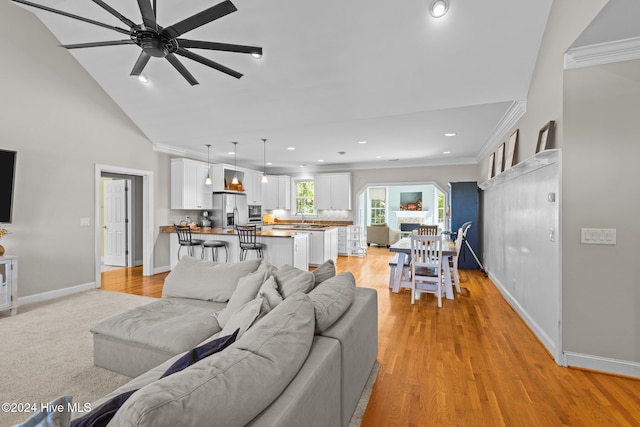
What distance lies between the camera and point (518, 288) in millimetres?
3771

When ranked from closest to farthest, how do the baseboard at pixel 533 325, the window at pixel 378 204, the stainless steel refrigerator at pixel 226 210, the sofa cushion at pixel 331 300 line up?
the sofa cushion at pixel 331 300 < the baseboard at pixel 533 325 < the stainless steel refrigerator at pixel 226 210 < the window at pixel 378 204

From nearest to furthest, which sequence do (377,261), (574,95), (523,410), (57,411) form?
(57,411)
(523,410)
(574,95)
(377,261)

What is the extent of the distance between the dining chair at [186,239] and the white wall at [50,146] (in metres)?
1.37

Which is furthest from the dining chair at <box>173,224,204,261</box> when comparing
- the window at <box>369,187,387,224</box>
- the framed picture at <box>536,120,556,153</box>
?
the window at <box>369,187,387,224</box>

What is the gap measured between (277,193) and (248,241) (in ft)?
13.5

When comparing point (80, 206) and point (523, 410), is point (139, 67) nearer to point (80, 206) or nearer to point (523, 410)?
point (80, 206)

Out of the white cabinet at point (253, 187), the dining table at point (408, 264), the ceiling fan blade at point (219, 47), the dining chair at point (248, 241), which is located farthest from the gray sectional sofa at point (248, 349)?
the white cabinet at point (253, 187)

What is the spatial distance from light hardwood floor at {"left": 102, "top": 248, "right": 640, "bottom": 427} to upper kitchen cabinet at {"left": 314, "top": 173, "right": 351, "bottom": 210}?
5.48 m

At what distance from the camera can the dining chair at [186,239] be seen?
229 inches

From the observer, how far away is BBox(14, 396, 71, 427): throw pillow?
628 mm

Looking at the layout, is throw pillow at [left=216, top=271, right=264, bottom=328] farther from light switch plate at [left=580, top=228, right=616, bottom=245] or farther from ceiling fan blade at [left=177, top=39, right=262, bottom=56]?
light switch plate at [left=580, top=228, right=616, bottom=245]

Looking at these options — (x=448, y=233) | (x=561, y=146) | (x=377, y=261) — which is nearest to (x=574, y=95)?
(x=561, y=146)

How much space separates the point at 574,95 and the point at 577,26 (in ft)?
1.70

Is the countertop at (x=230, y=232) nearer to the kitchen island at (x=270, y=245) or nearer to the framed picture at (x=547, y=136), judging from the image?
the kitchen island at (x=270, y=245)
